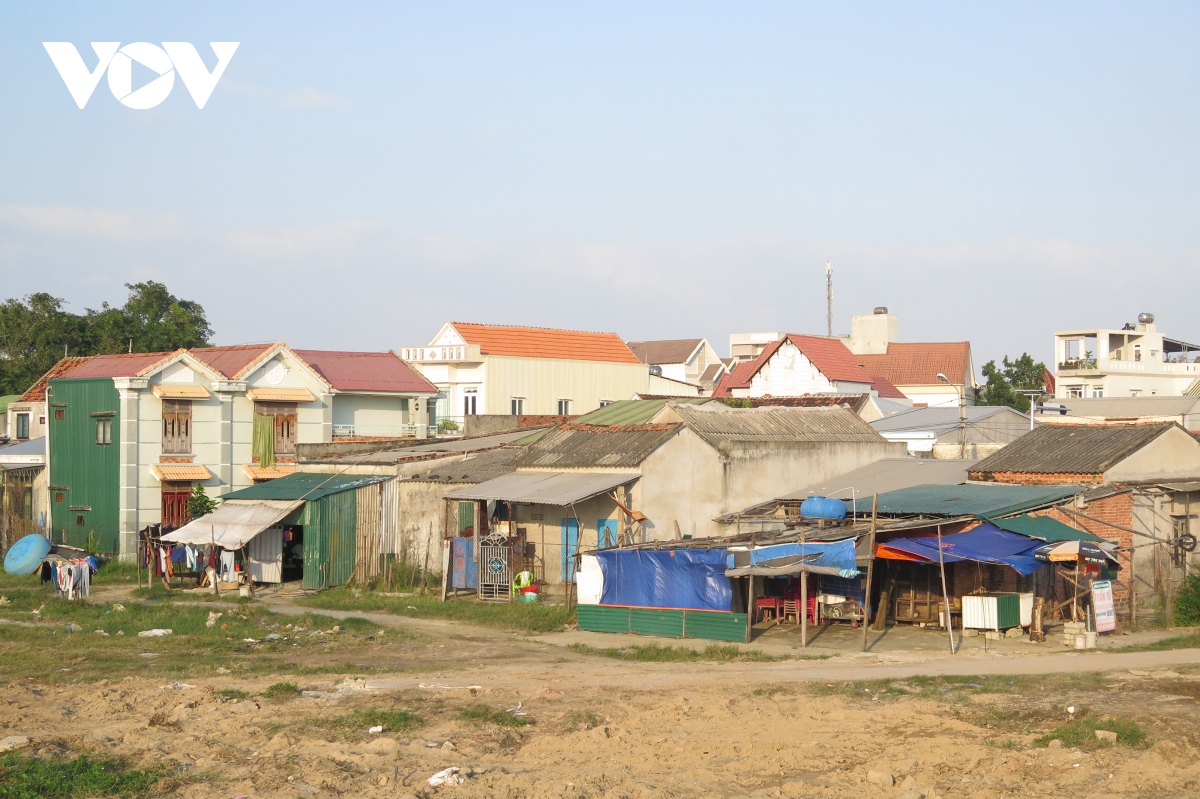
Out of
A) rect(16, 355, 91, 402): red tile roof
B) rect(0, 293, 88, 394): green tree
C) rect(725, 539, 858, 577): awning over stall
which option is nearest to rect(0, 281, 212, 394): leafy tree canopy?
rect(0, 293, 88, 394): green tree

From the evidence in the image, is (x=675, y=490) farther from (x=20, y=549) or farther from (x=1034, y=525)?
(x=20, y=549)

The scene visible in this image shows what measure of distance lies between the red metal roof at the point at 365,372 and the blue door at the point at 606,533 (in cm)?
1862

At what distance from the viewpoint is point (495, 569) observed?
2952 cm

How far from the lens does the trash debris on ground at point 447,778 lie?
14031 mm

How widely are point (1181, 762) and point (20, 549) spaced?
31.7 meters

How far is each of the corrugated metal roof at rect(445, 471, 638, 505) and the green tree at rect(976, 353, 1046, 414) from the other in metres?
41.5

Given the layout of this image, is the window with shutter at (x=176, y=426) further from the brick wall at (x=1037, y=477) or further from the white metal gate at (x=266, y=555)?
the brick wall at (x=1037, y=477)

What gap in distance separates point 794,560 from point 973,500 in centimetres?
454

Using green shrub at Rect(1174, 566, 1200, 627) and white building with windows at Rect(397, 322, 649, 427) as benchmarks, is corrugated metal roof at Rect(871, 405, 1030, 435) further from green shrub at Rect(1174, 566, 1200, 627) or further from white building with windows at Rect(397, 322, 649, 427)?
white building with windows at Rect(397, 322, 649, 427)

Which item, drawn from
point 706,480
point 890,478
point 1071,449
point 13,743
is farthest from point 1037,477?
point 13,743

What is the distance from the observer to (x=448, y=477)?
32.8 meters

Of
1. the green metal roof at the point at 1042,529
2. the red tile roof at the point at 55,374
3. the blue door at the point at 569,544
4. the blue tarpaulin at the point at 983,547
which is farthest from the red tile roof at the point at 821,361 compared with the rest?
the blue tarpaulin at the point at 983,547

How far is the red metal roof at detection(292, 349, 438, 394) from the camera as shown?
4600 centimetres

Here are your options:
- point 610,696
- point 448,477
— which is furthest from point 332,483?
point 610,696
